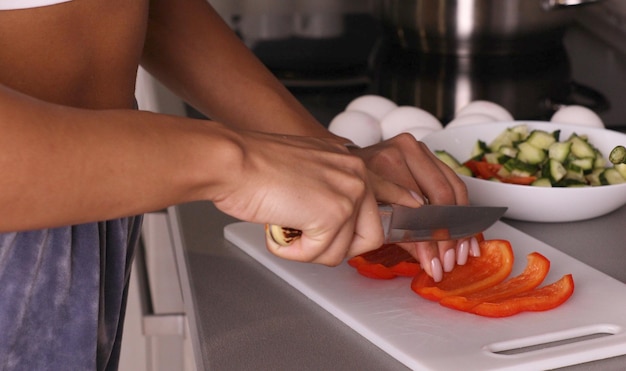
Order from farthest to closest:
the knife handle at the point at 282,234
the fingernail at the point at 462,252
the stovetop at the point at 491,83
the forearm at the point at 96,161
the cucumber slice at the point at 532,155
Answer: the stovetop at the point at 491,83
the cucumber slice at the point at 532,155
the fingernail at the point at 462,252
the knife handle at the point at 282,234
the forearm at the point at 96,161

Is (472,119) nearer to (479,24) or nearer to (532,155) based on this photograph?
(532,155)

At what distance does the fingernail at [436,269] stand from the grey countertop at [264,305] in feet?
0.38

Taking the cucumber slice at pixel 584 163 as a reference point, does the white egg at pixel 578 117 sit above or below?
above

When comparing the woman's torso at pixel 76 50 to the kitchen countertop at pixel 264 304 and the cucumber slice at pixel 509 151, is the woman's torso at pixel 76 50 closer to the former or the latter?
the kitchen countertop at pixel 264 304

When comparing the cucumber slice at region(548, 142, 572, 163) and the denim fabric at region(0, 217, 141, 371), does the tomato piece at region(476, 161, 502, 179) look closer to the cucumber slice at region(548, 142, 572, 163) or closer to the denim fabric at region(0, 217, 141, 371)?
the cucumber slice at region(548, 142, 572, 163)

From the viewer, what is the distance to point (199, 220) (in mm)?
1229

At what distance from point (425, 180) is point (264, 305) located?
8.5 inches

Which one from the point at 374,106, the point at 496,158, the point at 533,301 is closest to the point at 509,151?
the point at 496,158

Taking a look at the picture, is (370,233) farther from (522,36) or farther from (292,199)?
(522,36)

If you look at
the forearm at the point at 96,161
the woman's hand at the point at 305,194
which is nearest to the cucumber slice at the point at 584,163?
the woman's hand at the point at 305,194

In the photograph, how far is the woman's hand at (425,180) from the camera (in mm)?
1019

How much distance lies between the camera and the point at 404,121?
1397mm

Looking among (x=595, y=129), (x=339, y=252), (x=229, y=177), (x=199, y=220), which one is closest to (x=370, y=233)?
(x=339, y=252)

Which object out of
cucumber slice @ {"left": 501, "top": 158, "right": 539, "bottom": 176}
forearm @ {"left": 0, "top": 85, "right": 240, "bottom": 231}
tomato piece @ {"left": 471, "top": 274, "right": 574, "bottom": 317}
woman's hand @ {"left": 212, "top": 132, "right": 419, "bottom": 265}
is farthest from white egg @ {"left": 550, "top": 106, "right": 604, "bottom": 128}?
forearm @ {"left": 0, "top": 85, "right": 240, "bottom": 231}
